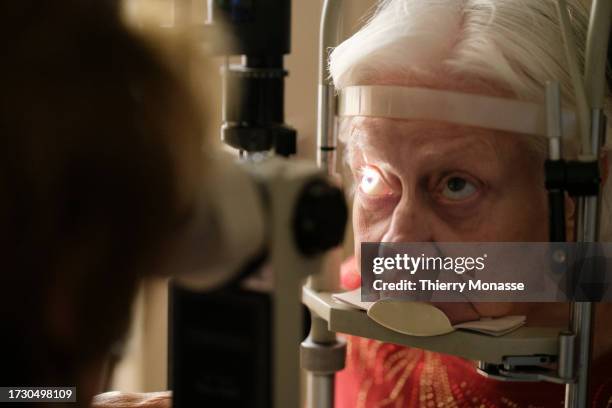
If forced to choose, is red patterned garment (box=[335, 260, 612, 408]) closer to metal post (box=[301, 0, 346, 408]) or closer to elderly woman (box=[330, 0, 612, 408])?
elderly woman (box=[330, 0, 612, 408])

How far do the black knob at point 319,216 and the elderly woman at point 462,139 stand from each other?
451 mm

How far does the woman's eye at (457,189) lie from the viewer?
963 mm

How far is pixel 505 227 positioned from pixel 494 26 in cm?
23

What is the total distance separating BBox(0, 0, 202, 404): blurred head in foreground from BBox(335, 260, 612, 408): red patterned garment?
0.69 meters

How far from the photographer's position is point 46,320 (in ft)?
1.43

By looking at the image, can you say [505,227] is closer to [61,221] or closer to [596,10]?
[596,10]

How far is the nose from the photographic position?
942mm

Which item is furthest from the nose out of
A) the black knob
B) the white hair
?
the black knob

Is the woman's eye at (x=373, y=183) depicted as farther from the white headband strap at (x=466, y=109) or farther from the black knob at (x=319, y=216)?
the black knob at (x=319, y=216)

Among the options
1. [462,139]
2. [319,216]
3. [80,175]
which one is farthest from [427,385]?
[80,175]

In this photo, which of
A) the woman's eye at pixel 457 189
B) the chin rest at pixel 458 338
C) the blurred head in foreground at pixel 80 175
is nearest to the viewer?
the blurred head in foreground at pixel 80 175

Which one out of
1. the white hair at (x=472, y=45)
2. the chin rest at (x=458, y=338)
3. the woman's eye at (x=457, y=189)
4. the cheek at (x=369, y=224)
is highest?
the white hair at (x=472, y=45)

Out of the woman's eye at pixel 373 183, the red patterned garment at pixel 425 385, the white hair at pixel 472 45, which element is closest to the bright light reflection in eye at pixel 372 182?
the woman's eye at pixel 373 183

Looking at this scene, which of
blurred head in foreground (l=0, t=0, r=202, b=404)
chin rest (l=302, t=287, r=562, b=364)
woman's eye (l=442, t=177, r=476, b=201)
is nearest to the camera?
blurred head in foreground (l=0, t=0, r=202, b=404)
